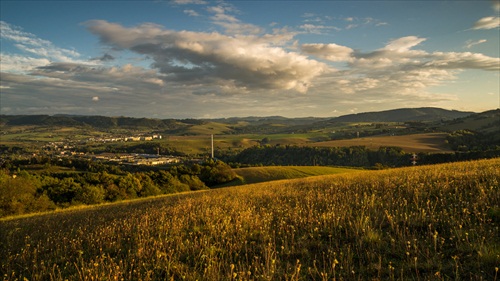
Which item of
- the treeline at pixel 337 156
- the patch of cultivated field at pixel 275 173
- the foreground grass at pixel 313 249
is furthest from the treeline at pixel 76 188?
the treeline at pixel 337 156

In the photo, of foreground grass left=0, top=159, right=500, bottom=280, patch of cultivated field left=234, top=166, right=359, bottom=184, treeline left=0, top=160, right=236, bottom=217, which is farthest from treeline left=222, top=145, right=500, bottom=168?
foreground grass left=0, top=159, right=500, bottom=280

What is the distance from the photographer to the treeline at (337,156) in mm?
107125

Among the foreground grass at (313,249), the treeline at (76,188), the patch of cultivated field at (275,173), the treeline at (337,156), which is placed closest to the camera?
the foreground grass at (313,249)

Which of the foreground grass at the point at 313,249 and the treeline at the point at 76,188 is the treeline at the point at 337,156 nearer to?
the treeline at the point at 76,188

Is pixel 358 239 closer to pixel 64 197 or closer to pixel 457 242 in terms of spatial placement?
pixel 457 242

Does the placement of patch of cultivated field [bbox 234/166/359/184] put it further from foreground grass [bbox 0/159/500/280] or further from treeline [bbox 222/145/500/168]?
foreground grass [bbox 0/159/500/280]

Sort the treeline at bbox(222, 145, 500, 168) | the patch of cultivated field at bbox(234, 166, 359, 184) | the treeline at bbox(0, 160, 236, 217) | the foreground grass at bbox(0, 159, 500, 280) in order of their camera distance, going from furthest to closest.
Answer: the treeline at bbox(222, 145, 500, 168) → the patch of cultivated field at bbox(234, 166, 359, 184) → the treeline at bbox(0, 160, 236, 217) → the foreground grass at bbox(0, 159, 500, 280)

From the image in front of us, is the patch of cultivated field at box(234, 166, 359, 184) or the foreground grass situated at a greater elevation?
the foreground grass

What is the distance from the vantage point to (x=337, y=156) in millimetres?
139000

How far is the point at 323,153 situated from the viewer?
479 feet

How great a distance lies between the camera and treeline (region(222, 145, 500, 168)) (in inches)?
4218

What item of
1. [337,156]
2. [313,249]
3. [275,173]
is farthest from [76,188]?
[337,156]

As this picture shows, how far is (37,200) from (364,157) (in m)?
118

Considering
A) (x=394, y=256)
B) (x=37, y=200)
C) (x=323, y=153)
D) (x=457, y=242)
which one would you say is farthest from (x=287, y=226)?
(x=323, y=153)
